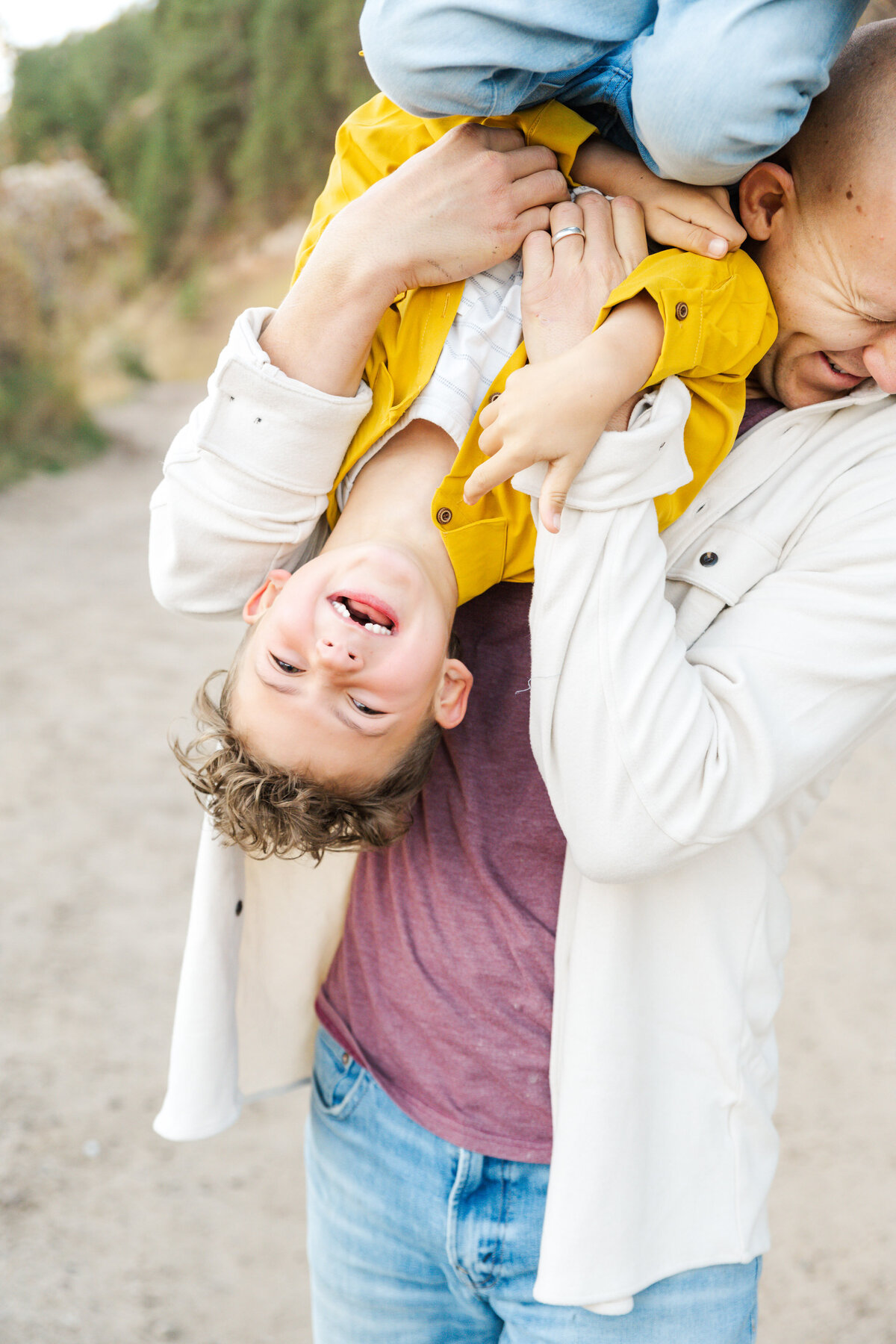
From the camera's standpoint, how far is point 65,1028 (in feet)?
11.7

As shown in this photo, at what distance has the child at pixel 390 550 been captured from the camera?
50.9 inches

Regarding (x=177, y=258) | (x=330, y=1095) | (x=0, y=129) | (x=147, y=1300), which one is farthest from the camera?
(x=177, y=258)

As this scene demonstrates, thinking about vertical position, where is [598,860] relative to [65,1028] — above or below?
above

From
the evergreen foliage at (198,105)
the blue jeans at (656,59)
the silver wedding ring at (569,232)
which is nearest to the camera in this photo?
the blue jeans at (656,59)

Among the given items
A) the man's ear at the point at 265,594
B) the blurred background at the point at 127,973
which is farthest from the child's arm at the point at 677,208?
the man's ear at the point at 265,594

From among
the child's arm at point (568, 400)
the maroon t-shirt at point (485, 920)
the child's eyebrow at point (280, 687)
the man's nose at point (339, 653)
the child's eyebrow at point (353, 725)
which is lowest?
the maroon t-shirt at point (485, 920)

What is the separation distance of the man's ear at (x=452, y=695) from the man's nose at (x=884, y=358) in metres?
0.59

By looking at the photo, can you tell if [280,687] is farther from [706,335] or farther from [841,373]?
[841,373]

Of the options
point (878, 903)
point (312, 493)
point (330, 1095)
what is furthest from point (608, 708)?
point (878, 903)

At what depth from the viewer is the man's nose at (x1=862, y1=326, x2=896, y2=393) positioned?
121 centimetres

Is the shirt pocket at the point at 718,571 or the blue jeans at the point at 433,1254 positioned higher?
the shirt pocket at the point at 718,571

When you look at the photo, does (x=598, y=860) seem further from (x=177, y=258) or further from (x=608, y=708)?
(x=177, y=258)

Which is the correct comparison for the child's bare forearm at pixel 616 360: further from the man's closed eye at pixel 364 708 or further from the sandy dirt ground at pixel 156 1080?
the sandy dirt ground at pixel 156 1080

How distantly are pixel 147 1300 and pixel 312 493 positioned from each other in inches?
95.6
